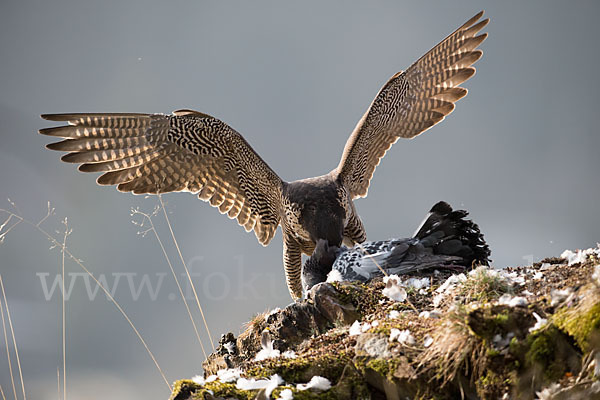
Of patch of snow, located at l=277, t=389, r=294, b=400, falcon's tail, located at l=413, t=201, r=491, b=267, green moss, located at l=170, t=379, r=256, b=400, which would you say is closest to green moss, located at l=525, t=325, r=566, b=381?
patch of snow, located at l=277, t=389, r=294, b=400

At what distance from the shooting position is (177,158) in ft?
20.9

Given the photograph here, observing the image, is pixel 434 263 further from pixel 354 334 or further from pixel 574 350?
pixel 574 350

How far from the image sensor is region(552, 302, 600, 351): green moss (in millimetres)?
2045

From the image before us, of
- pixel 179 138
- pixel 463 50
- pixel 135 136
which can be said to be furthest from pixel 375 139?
pixel 135 136

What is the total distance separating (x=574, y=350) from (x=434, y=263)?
91.4 inches

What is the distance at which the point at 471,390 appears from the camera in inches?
91.1

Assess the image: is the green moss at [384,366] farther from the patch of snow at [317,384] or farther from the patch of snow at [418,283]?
the patch of snow at [418,283]

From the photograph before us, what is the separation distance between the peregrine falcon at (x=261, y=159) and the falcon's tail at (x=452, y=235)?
47.7 inches

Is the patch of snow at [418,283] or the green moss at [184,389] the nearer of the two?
the green moss at [184,389]

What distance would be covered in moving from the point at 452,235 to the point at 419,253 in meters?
0.47

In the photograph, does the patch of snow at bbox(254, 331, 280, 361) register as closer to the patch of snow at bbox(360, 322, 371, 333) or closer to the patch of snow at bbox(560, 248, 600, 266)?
the patch of snow at bbox(360, 322, 371, 333)

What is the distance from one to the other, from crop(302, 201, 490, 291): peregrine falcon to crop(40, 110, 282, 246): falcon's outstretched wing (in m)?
1.62

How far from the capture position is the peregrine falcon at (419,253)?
14.8 feet

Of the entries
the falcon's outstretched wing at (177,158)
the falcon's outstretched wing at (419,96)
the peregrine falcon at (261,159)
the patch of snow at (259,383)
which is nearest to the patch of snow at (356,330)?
the patch of snow at (259,383)
